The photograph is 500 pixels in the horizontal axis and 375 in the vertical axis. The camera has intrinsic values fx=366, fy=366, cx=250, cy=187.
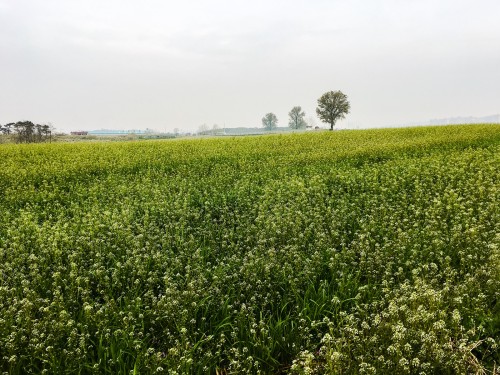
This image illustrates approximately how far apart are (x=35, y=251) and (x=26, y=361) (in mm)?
3553

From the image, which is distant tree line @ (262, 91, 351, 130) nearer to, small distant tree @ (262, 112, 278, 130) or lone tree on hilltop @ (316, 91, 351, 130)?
lone tree on hilltop @ (316, 91, 351, 130)

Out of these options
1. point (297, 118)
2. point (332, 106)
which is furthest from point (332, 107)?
point (297, 118)

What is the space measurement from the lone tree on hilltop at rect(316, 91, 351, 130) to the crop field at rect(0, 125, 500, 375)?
282 ft

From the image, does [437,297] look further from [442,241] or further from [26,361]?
[26,361]

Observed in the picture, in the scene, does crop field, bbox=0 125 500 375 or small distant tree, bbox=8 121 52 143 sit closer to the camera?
crop field, bbox=0 125 500 375

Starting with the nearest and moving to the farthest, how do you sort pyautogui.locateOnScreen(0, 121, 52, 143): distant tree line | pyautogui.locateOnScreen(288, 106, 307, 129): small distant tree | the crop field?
the crop field
pyautogui.locateOnScreen(0, 121, 52, 143): distant tree line
pyautogui.locateOnScreen(288, 106, 307, 129): small distant tree

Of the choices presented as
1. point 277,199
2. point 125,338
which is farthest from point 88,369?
point 277,199

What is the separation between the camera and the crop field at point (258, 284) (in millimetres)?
4477

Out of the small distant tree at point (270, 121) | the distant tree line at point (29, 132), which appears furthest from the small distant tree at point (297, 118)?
the distant tree line at point (29, 132)

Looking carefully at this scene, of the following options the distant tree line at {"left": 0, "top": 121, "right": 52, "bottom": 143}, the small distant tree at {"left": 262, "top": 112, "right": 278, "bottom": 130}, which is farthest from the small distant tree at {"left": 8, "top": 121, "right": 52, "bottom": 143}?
the small distant tree at {"left": 262, "top": 112, "right": 278, "bottom": 130}

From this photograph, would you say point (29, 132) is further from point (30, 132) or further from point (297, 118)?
point (297, 118)

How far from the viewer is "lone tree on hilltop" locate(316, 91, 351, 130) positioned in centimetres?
9542

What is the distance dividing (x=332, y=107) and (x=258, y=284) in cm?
9487

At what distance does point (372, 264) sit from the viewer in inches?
259
